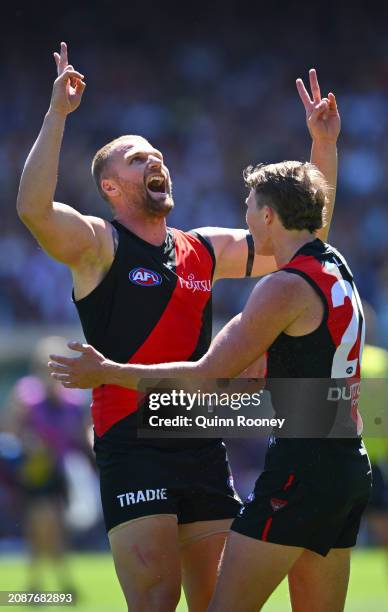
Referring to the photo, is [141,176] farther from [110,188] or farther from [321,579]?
[321,579]

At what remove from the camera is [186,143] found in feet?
61.2

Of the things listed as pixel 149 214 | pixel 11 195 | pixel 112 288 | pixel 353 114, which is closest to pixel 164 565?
pixel 112 288

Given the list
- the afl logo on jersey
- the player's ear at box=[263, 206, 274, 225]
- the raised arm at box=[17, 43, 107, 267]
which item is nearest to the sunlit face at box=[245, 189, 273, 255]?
the player's ear at box=[263, 206, 274, 225]

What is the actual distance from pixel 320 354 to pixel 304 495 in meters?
0.54

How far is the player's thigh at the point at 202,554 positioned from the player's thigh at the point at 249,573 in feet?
2.51

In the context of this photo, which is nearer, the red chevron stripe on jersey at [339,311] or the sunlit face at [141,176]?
the red chevron stripe on jersey at [339,311]

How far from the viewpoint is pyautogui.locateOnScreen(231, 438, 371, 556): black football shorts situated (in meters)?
4.30

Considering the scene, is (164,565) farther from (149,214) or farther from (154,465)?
(149,214)

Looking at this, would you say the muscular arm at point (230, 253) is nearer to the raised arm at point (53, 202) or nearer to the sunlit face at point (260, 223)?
the raised arm at point (53, 202)

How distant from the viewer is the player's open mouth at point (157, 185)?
5383mm

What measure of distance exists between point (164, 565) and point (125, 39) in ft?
55.6

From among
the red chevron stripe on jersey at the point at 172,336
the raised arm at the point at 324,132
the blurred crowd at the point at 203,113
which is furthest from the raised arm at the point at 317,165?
the blurred crowd at the point at 203,113

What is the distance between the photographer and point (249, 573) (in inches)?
167

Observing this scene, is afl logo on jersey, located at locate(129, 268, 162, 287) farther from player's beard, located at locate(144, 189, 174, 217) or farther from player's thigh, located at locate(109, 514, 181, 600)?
player's thigh, located at locate(109, 514, 181, 600)
